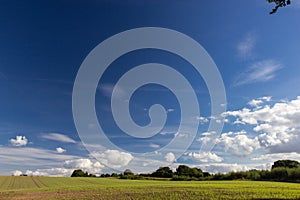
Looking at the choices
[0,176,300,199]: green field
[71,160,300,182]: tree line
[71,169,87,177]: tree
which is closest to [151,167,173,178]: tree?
[71,160,300,182]: tree line

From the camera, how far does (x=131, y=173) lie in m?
115

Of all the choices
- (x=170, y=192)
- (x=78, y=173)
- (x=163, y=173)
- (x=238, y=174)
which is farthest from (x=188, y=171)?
(x=170, y=192)

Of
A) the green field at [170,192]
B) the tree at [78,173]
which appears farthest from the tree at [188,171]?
the green field at [170,192]

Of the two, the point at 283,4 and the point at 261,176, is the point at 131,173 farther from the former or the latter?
the point at 283,4

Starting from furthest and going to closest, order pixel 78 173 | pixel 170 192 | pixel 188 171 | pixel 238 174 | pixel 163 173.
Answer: pixel 78 173
pixel 188 171
pixel 163 173
pixel 238 174
pixel 170 192

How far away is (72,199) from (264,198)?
21.9m

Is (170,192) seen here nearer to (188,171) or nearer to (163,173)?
(163,173)

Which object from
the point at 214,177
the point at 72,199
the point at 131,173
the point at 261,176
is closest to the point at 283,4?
the point at 72,199

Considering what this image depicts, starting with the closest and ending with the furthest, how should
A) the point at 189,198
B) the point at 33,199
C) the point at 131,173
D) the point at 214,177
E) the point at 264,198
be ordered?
the point at 264,198 < the point at 189,198 < the point at 33,199 < the point at 214,177 < the point at 131,173

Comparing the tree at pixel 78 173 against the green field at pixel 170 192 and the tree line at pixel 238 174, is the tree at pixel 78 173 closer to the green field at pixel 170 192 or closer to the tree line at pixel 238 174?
the tree line at pixel 238 174

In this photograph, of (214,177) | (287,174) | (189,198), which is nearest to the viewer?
(189,198)

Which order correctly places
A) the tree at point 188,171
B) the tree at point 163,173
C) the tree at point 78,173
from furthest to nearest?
the tree at point 78,173, the tree at point 163,173, the tree at point 188,171

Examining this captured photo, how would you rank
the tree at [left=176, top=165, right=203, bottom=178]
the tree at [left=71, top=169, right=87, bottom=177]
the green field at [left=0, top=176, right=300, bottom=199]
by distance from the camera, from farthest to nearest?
the tree at [left=71, top=169, right=87, bottom=177]
the tree at [left=176, top=165, right=203, bottom=178]
the green field at [left=0, top=176, right=300, bottom=199]

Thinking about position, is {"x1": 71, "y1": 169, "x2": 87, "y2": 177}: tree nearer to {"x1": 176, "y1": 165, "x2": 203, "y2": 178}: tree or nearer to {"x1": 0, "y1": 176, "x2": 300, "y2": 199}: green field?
{"x1": 176, "y1": 165, "x2": 203, "y2": 178}: tree
